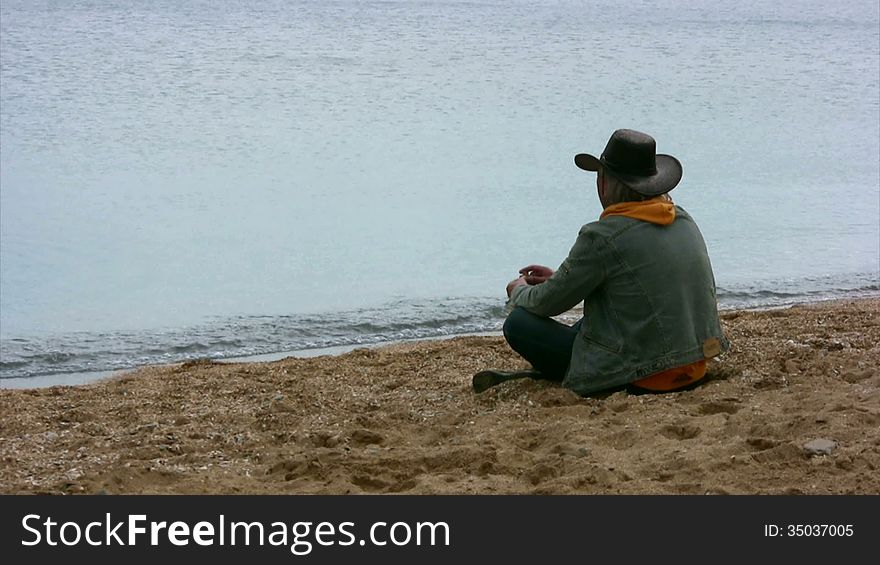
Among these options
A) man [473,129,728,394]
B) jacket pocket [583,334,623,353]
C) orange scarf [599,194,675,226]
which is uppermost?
orange scarf [599,194,675,226]

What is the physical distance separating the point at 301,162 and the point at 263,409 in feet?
23.8

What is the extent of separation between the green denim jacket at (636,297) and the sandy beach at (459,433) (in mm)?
172

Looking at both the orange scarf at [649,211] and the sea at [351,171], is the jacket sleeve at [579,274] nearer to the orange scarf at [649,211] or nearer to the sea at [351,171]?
the orange scarf at [649,211]

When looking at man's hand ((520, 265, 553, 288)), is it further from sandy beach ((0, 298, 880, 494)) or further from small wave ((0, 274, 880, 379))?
small wave ((0, 274, 880, 379))

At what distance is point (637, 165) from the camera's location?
5031 mm

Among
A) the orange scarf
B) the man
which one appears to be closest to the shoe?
the man

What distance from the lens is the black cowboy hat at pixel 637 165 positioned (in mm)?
4988

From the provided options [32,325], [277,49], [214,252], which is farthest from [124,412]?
[277,49]

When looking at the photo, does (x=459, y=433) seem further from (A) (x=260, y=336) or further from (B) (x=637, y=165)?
(A) (x=260, y=336)

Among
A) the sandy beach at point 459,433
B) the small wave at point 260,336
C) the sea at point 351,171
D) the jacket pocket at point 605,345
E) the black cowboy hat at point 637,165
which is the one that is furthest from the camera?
the sea at point 351,171

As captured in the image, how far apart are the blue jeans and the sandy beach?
0.46ft

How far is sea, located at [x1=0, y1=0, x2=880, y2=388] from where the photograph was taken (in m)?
8.69

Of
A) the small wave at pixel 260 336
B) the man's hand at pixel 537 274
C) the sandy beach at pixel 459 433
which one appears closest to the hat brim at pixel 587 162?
the man's hand at pixel 537 274
